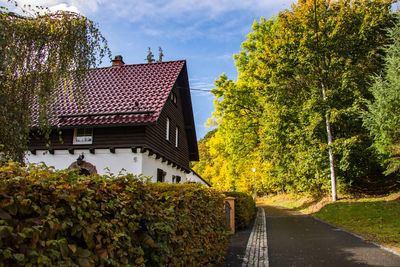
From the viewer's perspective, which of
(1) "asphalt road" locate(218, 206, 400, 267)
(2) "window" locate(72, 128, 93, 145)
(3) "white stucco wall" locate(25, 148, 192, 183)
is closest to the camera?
(1) "asphalt road" locate(218, 206, 400, 267)

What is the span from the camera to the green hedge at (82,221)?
5.19 ft

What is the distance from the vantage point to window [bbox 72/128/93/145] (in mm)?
12850

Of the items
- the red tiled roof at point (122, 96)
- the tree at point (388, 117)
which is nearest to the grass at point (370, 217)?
the tree at point (388, 117)

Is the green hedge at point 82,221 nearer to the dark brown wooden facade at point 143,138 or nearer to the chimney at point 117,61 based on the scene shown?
the dark brown wooden facade at point 143,138

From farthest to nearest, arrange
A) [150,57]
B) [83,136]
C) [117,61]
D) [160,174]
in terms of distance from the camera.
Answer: [150,57], [117,61], [160,174], [83,136]

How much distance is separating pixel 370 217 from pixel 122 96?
13.3 meters

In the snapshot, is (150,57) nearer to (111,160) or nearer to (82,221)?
(111,160)

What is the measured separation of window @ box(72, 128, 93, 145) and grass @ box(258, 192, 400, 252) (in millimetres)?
11649

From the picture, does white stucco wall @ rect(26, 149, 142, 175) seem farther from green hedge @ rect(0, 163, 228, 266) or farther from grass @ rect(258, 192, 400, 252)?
grass @ rect(258, 192, 400, 252)

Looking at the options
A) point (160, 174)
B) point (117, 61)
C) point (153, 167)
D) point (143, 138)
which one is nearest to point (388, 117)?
point (160, 174)

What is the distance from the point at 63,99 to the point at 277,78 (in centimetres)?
1368

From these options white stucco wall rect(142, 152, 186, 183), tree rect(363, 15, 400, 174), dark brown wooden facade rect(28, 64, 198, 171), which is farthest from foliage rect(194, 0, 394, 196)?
white stucco wall rect(142, 152, 186, 183)

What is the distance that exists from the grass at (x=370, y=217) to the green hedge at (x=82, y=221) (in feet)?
23.7

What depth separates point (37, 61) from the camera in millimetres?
7039
